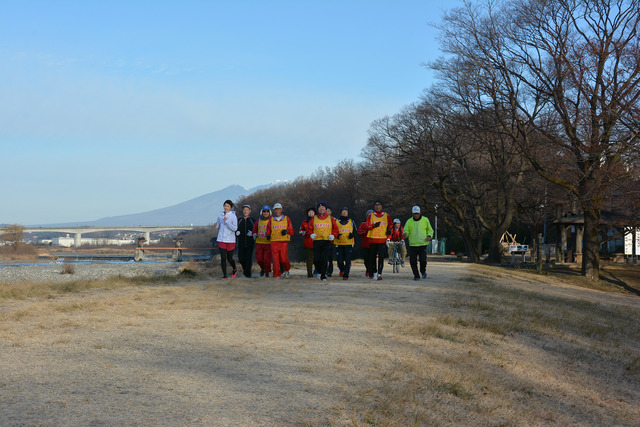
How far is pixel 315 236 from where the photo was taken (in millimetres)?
17391

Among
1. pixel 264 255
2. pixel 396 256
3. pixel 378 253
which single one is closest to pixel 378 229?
pixel 378 253

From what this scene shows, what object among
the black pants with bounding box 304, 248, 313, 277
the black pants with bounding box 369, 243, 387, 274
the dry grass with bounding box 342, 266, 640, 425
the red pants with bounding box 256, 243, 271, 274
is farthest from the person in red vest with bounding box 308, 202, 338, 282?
the dry grass with bounding box 342, 266, 640, 425

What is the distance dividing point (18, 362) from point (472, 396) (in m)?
4.45

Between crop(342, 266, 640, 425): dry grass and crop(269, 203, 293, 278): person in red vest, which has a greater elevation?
crop(269, 203, 293, 278): person in red vest

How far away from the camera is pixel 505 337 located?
10383 mm

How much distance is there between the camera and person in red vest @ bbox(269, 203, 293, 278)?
686 inches

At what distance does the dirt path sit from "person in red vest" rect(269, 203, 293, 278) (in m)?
4.92

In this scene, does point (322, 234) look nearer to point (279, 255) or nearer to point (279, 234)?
point (279, 234)

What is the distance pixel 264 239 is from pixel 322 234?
5.67ft

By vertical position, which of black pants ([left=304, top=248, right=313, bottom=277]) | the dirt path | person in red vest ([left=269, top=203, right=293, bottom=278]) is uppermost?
person in red vest ([left=269, top=203, right=293, bottom=278])

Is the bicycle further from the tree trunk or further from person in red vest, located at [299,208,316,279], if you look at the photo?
the tree trunk

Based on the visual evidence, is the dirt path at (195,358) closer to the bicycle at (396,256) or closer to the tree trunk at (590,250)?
the bicycle at (396,256)

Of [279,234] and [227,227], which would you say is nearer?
[227,227]

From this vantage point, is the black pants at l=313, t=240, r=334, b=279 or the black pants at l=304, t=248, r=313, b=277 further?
the black pants at l=304, t=248, r=313, b=277
